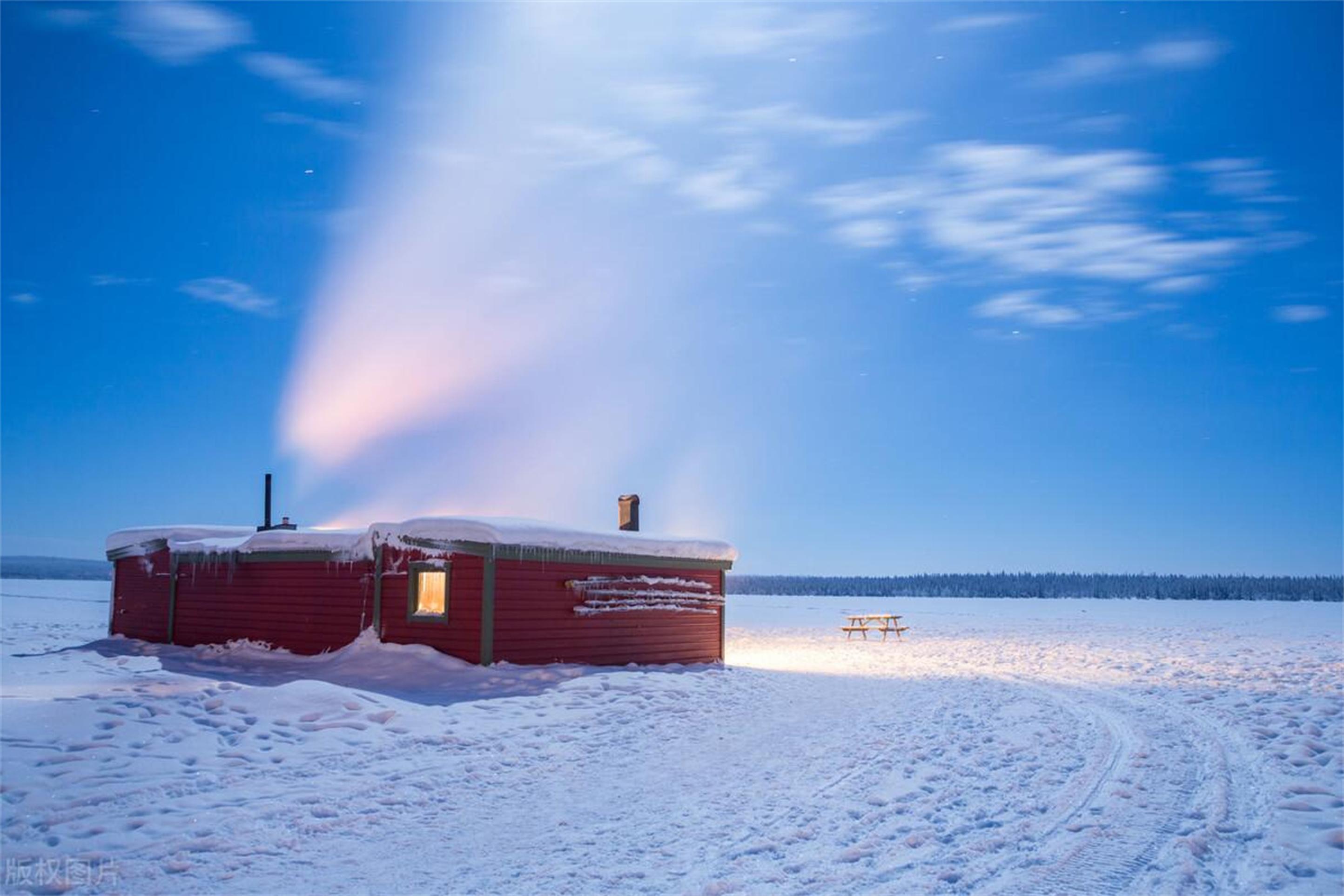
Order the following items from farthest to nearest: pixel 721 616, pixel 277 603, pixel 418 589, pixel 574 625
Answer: pixel 721 616 < pixel 277 603 < pixel 574 625 < pixel 418 589

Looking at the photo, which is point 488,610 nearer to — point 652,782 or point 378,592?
point 378,592

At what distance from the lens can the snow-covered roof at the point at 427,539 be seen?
1505cm

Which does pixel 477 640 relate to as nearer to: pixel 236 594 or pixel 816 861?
pixel 236 594

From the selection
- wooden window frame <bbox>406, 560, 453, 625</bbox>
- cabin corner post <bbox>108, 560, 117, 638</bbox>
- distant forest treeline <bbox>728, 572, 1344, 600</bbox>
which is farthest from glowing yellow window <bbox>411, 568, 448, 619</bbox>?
distant forest treeline <bbox>728, 572, 1344, 600</bbox>

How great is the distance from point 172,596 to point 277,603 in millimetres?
4316

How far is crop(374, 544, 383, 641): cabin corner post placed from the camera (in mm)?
16016

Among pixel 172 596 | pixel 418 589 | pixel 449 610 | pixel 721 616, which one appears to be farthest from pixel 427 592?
pixel 172 596

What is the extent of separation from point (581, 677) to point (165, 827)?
8.08m

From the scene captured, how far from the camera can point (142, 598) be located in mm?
21391

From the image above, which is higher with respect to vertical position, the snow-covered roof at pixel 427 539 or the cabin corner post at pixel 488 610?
the snow-covered roof at pixel 427 539

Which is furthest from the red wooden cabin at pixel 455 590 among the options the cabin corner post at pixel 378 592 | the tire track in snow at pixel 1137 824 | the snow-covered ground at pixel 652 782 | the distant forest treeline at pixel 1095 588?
the distant forest treeline at pixel 1095 588

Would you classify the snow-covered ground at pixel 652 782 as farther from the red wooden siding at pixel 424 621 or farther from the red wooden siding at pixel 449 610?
the red wooden siding at pixel 424 621

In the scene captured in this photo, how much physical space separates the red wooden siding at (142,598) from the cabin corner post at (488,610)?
34.3 ft

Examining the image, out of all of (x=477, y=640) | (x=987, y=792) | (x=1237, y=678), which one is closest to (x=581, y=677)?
(x=477, y=640)
